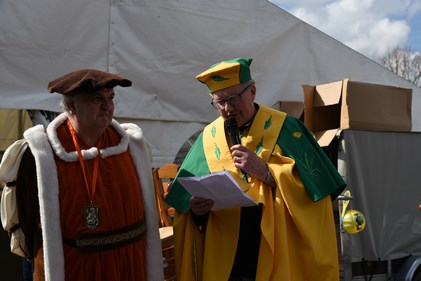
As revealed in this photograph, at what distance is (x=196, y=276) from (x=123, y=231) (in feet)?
1.58

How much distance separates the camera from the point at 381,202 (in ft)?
14.4

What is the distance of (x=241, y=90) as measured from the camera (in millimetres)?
2365

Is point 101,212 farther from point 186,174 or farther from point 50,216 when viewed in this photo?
point 186,174

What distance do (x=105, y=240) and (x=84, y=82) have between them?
0.65m

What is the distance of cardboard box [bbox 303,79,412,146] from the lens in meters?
4.47

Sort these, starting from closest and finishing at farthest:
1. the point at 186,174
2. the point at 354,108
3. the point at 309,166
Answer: the point at 309,166, the point at 186,174, the point at 354,108

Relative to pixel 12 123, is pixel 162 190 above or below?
below

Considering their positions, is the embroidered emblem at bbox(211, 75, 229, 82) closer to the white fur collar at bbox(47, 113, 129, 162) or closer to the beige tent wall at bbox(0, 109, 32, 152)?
the white fur collar at bbox(47, 113, 129, 162)

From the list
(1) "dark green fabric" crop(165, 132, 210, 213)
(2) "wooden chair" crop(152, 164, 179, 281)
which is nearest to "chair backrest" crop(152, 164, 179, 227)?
(2) "wooden chair" crop(152, 164, 179, 281)

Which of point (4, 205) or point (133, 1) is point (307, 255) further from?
point (133, 1)

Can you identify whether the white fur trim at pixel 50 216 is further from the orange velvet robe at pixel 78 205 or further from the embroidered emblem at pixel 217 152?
the embroidered emblem at pixel 217 152

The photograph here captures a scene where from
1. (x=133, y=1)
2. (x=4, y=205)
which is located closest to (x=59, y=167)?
(x=4, y=205)

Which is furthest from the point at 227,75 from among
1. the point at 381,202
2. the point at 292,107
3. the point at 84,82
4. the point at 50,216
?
the point at 292,107

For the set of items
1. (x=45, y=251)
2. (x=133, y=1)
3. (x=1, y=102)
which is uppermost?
(x=133, y=1)
